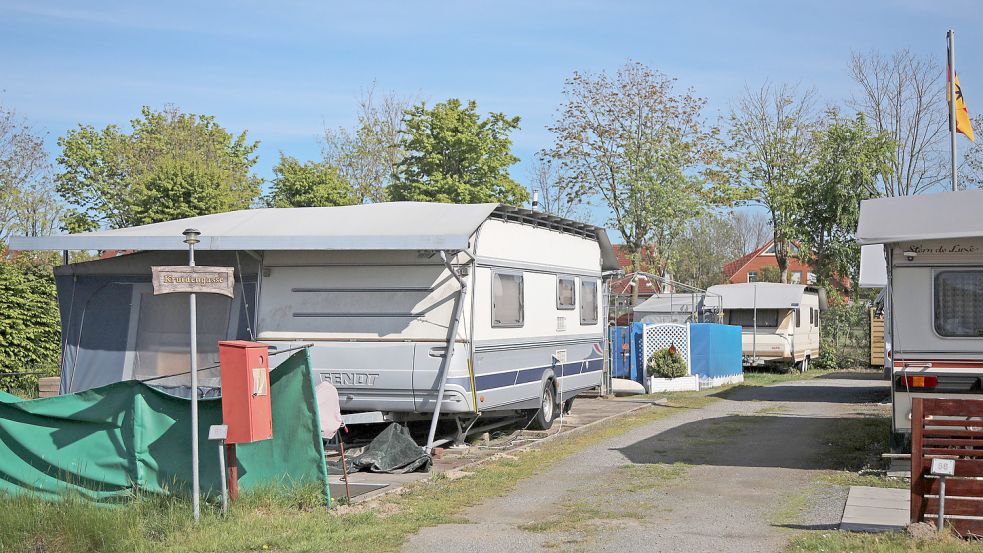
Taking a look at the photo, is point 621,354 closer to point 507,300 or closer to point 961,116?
point 961,116

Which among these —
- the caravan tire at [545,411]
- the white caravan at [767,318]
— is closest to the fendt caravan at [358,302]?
the caravan tire at [545,411]

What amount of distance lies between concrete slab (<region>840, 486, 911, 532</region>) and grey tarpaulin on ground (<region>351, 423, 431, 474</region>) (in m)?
4.28

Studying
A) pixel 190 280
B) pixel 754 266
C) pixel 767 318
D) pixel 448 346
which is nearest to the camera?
pixel 190 280

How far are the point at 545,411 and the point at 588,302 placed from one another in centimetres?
228

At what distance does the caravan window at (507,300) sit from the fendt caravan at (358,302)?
0.03 metres

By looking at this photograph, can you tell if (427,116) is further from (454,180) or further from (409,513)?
(409,513)

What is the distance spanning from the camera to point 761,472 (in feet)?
35.4

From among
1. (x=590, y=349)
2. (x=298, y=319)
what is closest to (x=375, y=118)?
(x=590, y=349)

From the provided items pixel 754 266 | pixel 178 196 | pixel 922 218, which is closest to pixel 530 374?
pixel 922 218

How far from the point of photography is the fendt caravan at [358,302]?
11453 millimetres

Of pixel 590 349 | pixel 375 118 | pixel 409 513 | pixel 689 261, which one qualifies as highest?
pixel 375 118

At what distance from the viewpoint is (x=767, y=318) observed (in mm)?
28203

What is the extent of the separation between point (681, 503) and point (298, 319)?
523cm

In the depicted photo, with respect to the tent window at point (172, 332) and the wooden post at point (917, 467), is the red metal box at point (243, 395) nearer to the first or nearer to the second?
the tent window at point (172, 332)
